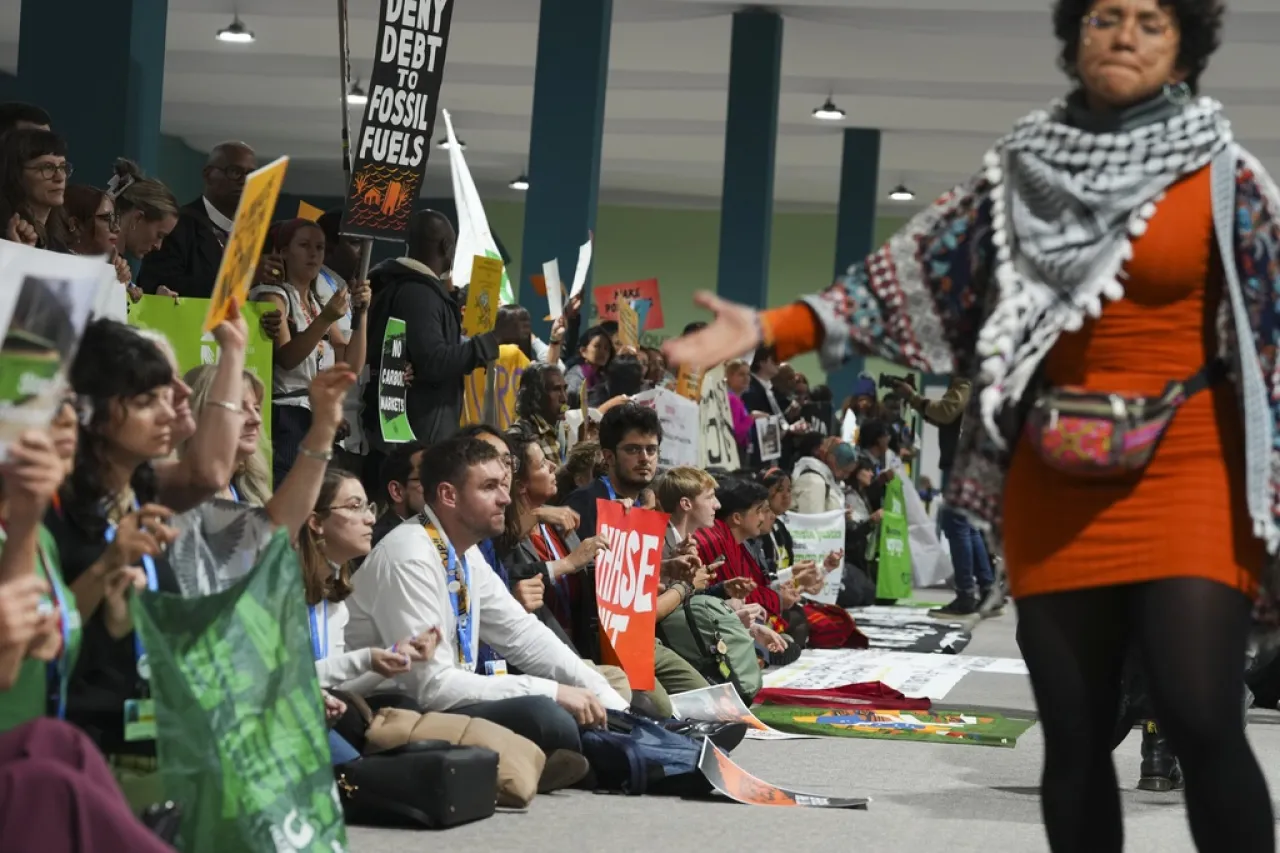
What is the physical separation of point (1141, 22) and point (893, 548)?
1200cm

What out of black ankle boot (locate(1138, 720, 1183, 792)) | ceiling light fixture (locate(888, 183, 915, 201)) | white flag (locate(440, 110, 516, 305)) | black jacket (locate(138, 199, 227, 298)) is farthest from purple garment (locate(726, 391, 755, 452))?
ceiling light fixture (locate(888, 183, 915, 201))

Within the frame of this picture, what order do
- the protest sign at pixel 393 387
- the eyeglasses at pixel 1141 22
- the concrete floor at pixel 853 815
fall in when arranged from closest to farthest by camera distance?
the eyeglasses at pixel 1141 22, the concrete floor at pixel 853 815, the protest sign at pixel 393 387

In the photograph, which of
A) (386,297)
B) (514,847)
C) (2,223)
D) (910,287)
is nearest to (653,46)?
(386,297)

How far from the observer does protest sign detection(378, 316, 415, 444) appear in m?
6.59

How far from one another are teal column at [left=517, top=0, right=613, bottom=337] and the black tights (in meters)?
9.23

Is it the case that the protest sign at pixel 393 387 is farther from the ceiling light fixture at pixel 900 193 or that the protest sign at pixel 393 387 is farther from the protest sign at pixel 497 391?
the ceiling light fixture at pixel 900 193

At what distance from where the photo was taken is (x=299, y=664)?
342cm

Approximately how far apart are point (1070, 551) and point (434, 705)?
8.47 ft

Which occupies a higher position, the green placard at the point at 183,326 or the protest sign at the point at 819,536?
the green placard at the point at 183,326

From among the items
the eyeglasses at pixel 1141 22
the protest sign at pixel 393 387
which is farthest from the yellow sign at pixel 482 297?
the eyeglasses at pixel 1141 22

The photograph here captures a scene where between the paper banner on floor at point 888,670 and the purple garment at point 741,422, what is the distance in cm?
227

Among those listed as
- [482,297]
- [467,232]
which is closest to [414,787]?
[482,297]

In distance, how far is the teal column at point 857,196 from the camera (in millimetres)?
20250

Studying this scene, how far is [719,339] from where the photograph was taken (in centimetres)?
279
